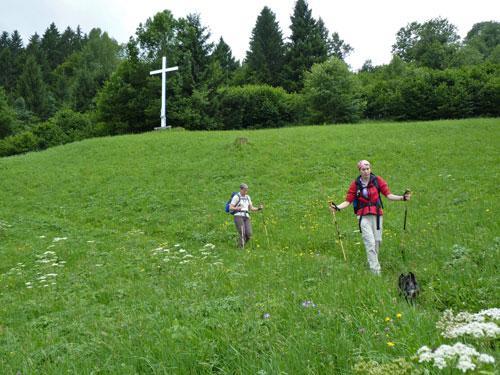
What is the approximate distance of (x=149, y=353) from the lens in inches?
164

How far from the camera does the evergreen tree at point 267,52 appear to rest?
226ft

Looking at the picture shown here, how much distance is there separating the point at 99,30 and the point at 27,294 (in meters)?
112

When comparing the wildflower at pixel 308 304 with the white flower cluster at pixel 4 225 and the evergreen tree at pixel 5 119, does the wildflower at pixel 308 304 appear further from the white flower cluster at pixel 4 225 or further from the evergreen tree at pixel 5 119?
the evergreen tree at pixel 5 119

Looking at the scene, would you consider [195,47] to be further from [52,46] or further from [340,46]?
[52,46]

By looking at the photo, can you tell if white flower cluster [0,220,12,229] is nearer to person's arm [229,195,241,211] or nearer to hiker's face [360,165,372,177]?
person's arm [229,195,241,211]

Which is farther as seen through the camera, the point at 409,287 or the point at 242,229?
the point at 242,229

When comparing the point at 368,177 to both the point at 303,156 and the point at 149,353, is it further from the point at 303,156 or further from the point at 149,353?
the point at 303,156

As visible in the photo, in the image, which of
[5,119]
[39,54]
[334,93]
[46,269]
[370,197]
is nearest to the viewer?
[370,197]

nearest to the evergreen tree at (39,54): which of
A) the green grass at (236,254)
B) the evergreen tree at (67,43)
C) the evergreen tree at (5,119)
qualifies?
the evergreen tree at (67,43)

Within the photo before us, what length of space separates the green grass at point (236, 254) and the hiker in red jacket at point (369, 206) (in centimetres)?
51

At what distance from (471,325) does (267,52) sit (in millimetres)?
70893

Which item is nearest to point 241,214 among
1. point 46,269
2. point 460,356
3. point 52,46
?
point 46,269

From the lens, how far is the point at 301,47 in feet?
218

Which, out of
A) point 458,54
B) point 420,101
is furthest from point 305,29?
point 420,101
